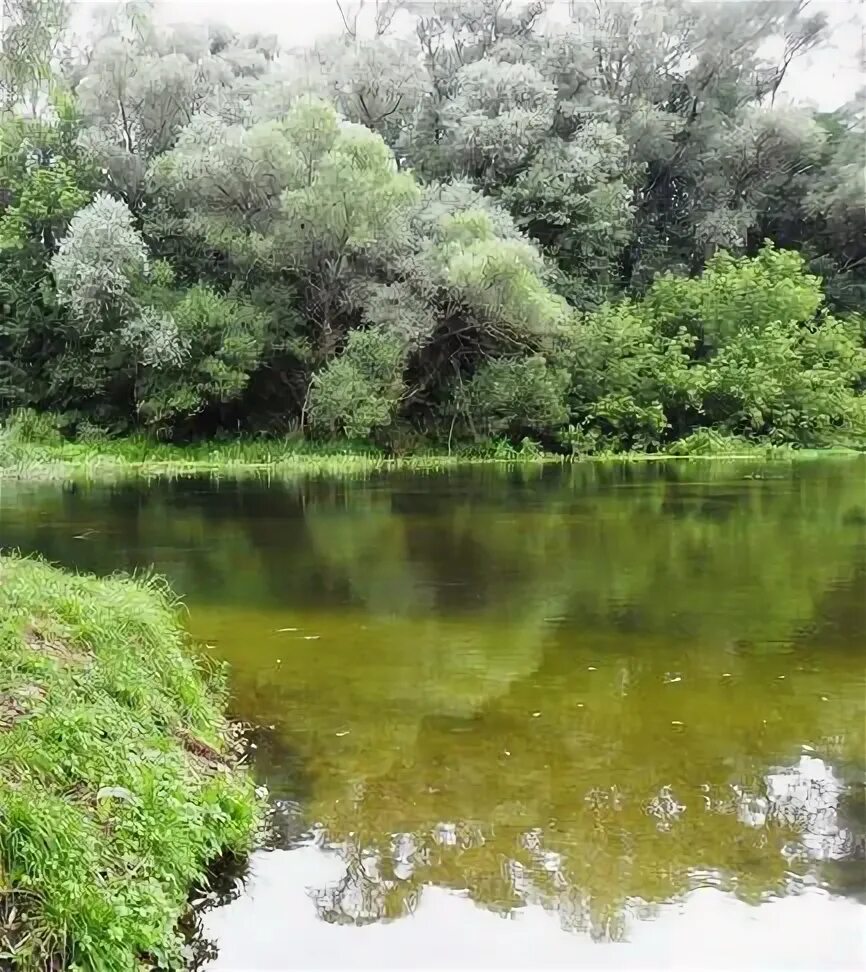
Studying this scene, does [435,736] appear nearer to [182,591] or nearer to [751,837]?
[751,837]

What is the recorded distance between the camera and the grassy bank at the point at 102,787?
3641mm

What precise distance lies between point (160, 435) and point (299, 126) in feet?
31.0

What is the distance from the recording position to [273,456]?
29.8 m

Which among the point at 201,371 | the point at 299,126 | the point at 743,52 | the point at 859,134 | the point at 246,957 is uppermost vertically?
the point at 743,52

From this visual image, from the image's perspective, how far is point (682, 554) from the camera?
44.2ft

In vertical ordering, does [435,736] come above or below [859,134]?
below

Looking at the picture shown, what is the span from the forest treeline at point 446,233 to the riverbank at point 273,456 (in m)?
0.66

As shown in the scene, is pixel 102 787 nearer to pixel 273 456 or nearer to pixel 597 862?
pixel 597 862

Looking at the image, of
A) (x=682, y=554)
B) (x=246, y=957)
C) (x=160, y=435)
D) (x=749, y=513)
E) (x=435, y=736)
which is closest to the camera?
(x=246, y=957)

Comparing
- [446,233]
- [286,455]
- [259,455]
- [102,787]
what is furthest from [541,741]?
[446,233]

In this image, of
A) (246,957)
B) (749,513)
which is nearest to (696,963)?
(246,957)

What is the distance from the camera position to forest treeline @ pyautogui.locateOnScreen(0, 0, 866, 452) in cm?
2936

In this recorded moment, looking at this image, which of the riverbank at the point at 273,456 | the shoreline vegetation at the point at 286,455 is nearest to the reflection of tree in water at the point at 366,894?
the shoreline vegetation at the point at 286,455

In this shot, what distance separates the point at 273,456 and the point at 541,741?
24.2 m
